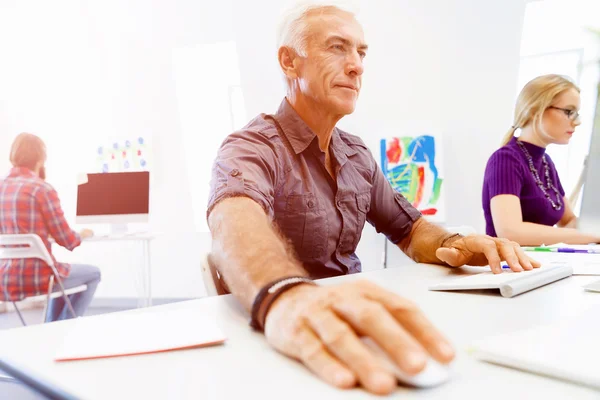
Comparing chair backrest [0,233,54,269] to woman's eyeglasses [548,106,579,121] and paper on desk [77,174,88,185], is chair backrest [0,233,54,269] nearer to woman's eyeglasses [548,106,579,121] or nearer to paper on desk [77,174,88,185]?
paper on desk [77,174,88,185]

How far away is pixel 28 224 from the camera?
3.00m

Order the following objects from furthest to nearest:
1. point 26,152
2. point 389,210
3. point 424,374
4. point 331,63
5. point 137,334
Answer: point 26,152
point 389,210
point 331,63
point 137,334
point 424,374

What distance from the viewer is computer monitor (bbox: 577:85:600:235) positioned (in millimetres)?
1015

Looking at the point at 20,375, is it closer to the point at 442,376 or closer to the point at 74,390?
the point at 74,390

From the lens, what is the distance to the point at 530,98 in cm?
232

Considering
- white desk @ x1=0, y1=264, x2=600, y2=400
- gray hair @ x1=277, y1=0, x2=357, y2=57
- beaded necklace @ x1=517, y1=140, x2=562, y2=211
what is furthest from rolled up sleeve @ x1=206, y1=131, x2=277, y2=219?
beaded necklace @ x1=517, y1=140, x2=562, y2=211

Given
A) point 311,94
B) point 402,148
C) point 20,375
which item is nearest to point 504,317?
point 20,375

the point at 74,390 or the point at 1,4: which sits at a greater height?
the point at 1,4

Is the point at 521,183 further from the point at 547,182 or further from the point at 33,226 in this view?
the point at 33,226

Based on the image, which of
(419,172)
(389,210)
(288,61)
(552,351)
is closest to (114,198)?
(419,172)

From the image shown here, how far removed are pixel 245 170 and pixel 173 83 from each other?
3866 millimetres

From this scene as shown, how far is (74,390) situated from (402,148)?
3.62 metres

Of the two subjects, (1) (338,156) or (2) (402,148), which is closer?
(1) (338,156)

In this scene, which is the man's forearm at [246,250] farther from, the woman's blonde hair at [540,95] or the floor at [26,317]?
the floor at [26,317]
